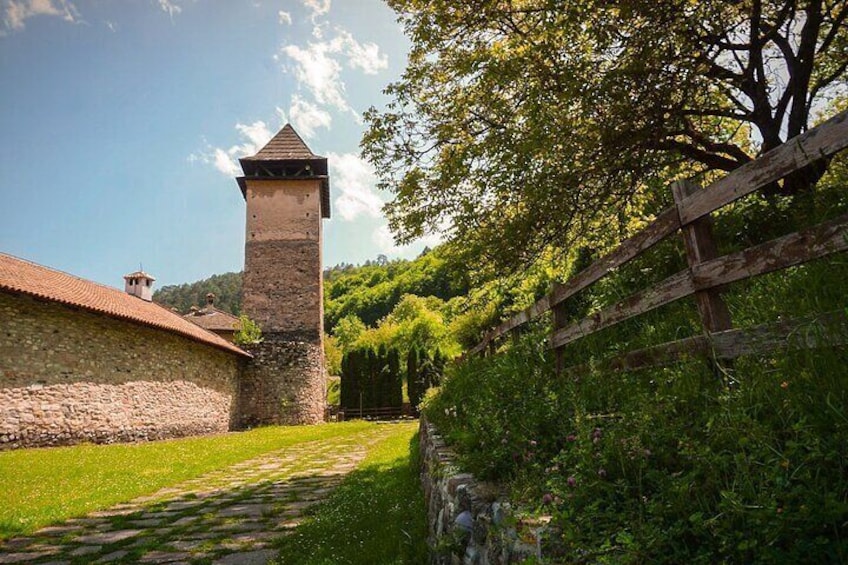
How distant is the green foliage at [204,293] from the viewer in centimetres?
7675

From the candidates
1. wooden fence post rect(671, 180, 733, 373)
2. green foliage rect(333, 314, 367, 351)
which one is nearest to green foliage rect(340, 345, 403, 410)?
green foliage rect(333, 314, 367, 351)

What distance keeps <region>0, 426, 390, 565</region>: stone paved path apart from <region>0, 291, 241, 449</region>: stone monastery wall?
6.31 metres

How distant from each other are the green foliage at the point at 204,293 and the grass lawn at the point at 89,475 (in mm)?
62792

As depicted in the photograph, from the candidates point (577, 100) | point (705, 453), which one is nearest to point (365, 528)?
point (705, 453)

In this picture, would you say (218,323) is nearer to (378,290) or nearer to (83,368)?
(83,368)

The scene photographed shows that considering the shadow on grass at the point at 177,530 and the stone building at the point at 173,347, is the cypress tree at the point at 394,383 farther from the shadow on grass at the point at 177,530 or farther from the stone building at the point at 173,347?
the shadow on grass at the point at 177,530

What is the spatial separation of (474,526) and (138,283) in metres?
23.2

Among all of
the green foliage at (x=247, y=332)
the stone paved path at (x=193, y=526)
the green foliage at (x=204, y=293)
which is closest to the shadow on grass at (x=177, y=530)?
the stone paved path at (x=193, y=526)

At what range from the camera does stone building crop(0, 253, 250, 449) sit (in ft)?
36.6

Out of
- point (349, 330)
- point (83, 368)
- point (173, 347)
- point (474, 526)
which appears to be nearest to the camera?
point (474, 526)

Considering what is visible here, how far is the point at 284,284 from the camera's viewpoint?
24.7m

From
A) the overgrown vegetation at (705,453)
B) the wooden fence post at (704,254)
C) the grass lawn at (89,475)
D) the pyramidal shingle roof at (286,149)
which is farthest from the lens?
the pyramidal shingle roof at (286,149)

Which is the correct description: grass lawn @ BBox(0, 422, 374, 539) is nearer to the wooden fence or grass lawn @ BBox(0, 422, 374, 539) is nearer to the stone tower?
the wooden fence

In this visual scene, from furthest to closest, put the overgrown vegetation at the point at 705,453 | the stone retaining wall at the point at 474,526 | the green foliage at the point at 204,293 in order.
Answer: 1. the green foliage at the point at 204,293
2. the stone retaining wall at the point at 474,526
3. the overgrown vegetation at the point at 705,453
